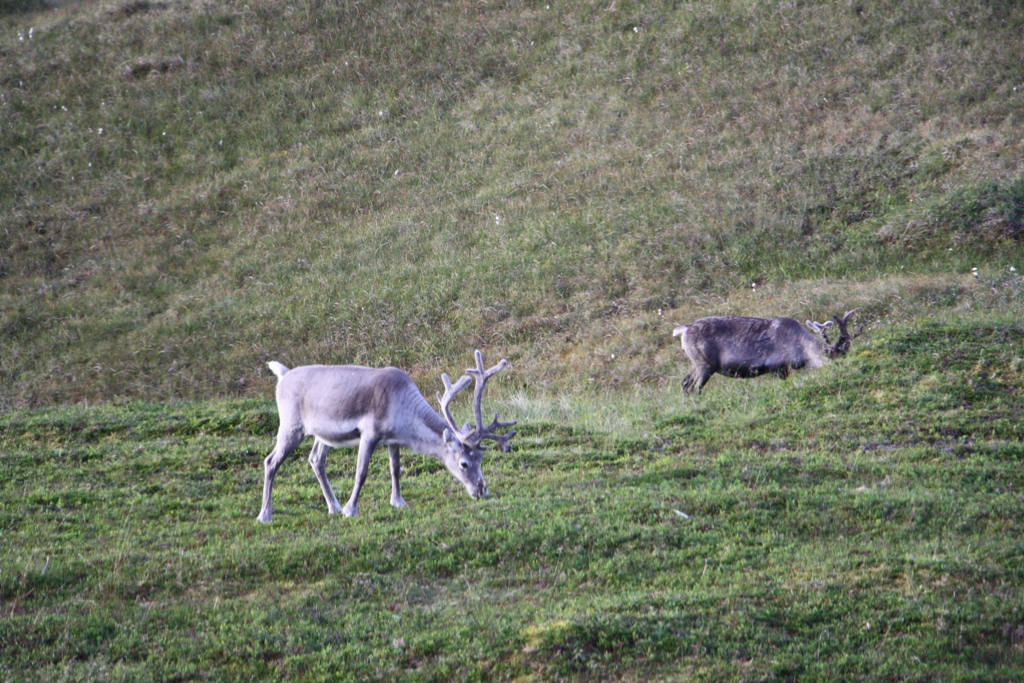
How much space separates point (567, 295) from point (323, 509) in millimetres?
12119

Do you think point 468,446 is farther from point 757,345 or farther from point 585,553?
point 757,345

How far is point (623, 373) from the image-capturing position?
18625 mm

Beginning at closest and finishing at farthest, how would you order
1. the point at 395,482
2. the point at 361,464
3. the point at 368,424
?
the point at 368,424 < the point at 361,464 < the point at 395,482

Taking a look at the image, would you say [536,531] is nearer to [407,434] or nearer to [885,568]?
[407,434]

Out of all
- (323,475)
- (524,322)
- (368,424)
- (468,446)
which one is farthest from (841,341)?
(323,475)

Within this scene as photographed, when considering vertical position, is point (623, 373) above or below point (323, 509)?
below

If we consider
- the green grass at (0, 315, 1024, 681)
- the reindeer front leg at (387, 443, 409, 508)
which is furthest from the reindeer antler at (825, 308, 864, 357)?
the reindeer front leg at (387, 443, 409, 508)

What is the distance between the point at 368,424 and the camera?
10.4m

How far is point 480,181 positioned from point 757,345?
12693 millimetres

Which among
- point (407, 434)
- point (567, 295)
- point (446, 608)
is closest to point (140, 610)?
point (446, 608)

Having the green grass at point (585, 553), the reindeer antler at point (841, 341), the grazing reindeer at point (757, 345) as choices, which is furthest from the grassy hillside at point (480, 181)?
the green grass at point (585, 553)

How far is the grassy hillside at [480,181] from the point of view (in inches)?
836

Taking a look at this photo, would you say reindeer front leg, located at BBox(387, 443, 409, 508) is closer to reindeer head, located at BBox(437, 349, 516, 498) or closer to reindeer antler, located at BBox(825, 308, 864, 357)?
reindeer head, located at BBox(437, 349, 516, 498)

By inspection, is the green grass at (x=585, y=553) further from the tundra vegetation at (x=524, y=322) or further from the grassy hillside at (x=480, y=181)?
the grassy hillside at (x=480, y=181)
